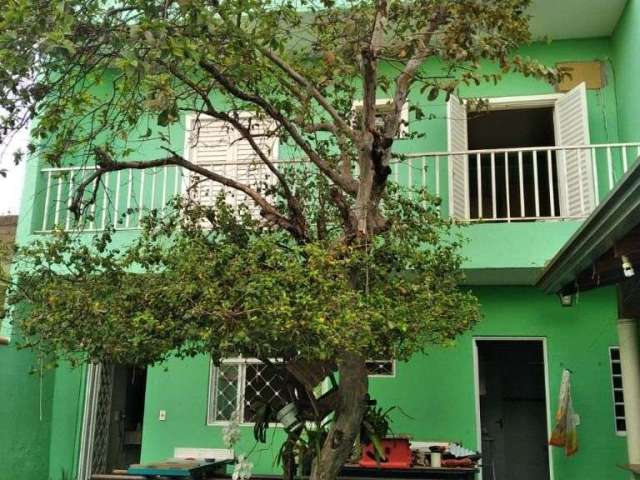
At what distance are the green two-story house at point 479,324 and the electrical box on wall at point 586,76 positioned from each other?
0.02 metres

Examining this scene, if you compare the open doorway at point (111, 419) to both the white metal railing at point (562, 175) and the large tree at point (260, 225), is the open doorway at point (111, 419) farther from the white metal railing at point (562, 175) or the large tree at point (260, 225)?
the white metal railing at point (562, 175)

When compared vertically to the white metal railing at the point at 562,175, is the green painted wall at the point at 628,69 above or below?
above

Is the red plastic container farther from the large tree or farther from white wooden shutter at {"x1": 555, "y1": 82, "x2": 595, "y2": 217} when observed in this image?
white wooden shutter at {"x1": 555, "y1": 82, "x2": 595, "y2": 217}

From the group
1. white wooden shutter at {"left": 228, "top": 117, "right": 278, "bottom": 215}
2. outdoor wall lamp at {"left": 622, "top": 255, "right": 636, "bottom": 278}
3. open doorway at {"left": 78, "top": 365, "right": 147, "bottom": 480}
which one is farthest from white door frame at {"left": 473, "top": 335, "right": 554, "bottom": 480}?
open doorway at {"left": 78, "top": 365, "right": 147, "bottom": 480}

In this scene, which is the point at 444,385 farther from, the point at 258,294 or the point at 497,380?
the point at 258,294

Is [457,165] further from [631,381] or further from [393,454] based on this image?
[393,454]

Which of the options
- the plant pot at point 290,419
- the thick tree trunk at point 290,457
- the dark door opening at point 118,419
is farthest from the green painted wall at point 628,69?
the dark door opening at point 118,419

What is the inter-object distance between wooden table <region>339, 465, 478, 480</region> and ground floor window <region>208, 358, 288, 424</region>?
6.83ft

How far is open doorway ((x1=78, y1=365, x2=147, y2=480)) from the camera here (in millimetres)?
8922

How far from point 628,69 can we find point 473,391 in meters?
4.03

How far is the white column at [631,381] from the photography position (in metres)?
6.02

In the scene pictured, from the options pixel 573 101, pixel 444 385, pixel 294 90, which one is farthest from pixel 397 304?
pixel 573 101

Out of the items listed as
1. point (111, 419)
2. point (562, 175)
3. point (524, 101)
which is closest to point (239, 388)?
point (111, 419)

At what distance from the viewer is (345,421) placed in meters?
4.85
